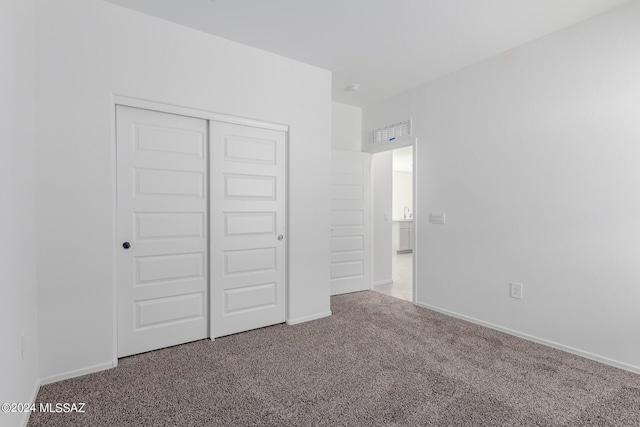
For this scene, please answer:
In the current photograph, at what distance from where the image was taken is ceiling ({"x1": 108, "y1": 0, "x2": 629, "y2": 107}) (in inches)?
96.6

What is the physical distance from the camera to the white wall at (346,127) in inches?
183

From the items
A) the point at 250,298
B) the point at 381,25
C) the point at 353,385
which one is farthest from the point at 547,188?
the point at 250,298

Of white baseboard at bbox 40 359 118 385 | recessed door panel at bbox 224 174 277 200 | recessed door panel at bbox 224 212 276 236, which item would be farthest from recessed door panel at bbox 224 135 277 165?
white baseboard at bbox 40 359 118 385

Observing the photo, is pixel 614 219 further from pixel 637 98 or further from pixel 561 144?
pixel 637 98

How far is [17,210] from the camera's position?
5.66 ft

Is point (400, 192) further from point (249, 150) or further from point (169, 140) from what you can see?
point (169, 140)

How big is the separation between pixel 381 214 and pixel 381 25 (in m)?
2.87

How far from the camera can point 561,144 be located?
278cm

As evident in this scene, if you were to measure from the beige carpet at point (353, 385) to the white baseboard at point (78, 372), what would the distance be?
0.16 feet

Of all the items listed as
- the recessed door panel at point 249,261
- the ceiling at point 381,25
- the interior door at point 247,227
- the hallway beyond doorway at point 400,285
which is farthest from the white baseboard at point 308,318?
the ceiling at point 381,25

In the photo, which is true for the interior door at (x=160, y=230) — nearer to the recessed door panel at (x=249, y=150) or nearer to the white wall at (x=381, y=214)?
the recessed door panel at (x=249, y=150)

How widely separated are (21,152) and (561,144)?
13.0 ft

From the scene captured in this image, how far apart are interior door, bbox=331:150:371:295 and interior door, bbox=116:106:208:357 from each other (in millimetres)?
2066

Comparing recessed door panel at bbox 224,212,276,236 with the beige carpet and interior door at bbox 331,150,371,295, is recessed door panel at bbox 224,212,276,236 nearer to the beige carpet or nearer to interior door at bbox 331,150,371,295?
the beige carpet
